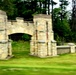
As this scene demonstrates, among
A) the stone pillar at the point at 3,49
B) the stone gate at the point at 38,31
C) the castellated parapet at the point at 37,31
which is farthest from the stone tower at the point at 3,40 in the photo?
the stone gate at the point at 38,31

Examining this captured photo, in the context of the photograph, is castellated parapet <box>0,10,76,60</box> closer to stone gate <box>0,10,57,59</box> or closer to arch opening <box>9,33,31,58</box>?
stone gate <box>0,10,57,59</box>

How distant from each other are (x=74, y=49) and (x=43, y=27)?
5342 mm

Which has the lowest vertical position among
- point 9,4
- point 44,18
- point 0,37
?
point 0,37

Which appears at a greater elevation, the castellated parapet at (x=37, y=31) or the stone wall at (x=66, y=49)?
the castellated parapet at (x=37, y=31)

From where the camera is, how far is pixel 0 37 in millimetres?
27297

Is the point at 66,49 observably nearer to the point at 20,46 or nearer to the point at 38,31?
the point at 38,31

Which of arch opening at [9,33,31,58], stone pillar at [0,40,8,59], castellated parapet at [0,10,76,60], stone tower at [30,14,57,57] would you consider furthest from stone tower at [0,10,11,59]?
stone tower at [30,14,57,57]

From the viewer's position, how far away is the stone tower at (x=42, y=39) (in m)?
29.0

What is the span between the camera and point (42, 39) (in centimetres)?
2927

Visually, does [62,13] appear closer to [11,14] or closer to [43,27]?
[11,14]

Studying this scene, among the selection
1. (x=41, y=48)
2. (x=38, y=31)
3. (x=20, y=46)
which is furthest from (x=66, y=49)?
(x=20, y=46)

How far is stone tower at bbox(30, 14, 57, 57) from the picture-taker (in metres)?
29.0

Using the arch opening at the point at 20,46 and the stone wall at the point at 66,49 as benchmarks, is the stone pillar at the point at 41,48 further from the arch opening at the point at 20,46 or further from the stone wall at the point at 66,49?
the stone wall at the point at 66,49

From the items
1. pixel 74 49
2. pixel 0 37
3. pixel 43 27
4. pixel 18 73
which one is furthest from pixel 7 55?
pixel 18 73
